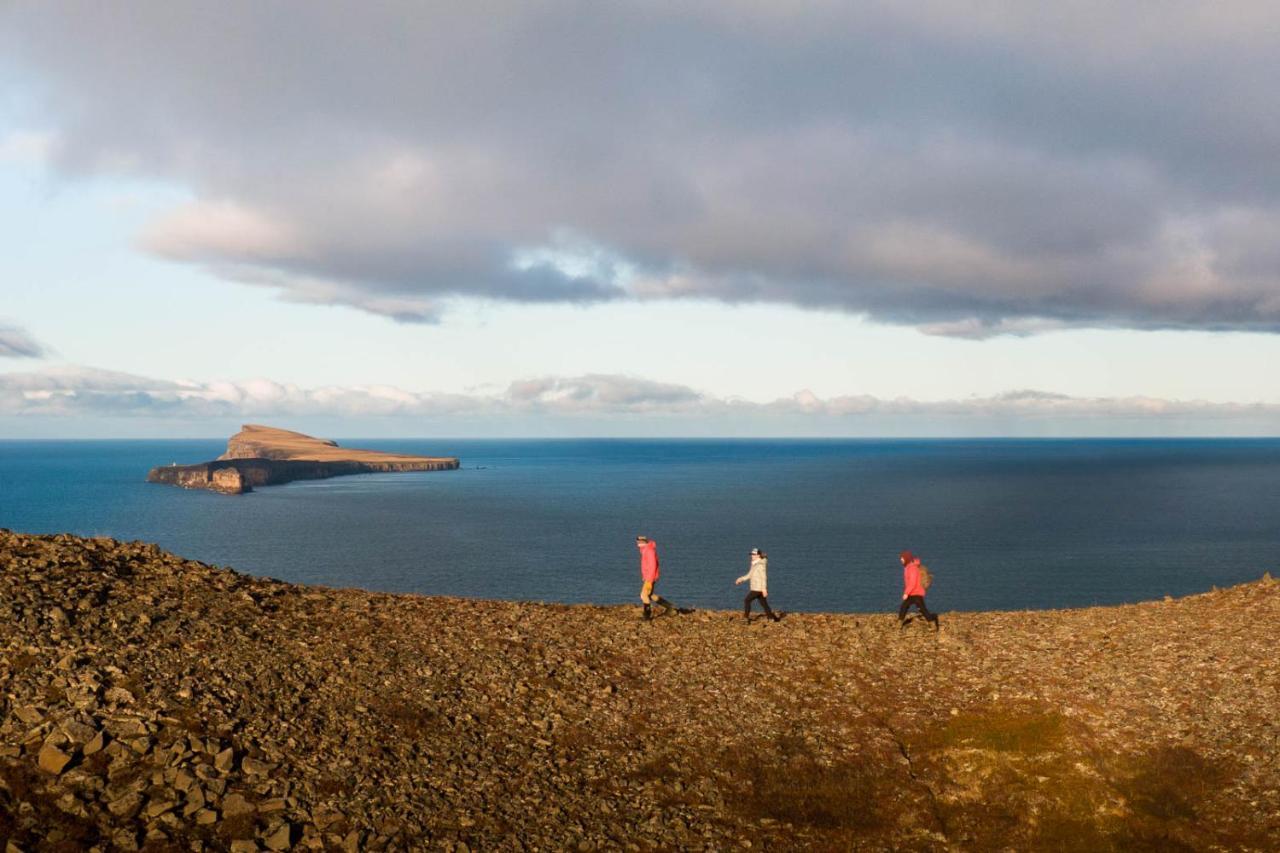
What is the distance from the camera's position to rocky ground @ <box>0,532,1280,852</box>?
1491 centimetres

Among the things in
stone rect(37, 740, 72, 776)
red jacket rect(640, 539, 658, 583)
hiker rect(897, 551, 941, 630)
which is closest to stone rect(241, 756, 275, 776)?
stone rect(37, 740, 72, 776)

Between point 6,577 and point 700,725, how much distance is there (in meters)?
18.1

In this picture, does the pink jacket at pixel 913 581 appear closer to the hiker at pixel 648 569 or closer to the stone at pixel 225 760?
the hiker at pixel 648 569

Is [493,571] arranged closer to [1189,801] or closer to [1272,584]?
[1272,584]

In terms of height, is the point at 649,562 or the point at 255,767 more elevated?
the point at 649,562

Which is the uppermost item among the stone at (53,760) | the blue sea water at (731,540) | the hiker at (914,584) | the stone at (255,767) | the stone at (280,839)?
the hiker at (914,584)

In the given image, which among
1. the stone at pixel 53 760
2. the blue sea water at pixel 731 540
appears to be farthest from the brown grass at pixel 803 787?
the blue sea water at pixel 731 540

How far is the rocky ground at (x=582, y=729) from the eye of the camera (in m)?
14.9

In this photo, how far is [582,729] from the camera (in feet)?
62.0

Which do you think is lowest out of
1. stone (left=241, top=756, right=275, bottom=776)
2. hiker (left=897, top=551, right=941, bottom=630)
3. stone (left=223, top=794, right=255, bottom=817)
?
stone (left=223, top=794, right=255, bottom=817)

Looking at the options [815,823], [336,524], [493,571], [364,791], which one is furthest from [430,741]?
[336,524]

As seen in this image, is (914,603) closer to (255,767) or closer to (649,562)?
(649,562)

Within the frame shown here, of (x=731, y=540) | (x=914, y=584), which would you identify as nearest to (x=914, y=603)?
(x=914, y=584)

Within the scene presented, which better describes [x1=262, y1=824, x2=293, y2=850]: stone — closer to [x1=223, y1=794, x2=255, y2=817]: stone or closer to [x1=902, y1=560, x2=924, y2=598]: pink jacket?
[x1=223, y1=794, x2=255, y2=817]: stone
